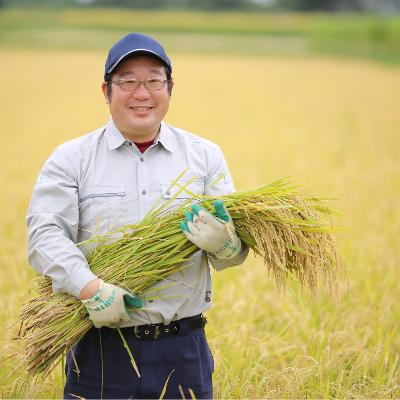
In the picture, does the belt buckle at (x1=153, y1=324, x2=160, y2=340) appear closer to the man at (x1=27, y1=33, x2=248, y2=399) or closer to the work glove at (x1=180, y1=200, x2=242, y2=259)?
the man at (x1=27, y1=33, x2=248, y2=399)

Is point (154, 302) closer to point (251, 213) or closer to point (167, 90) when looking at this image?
point (251, 213)

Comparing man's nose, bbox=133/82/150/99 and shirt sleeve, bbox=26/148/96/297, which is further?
man's nose, bbox=133/82/150/99

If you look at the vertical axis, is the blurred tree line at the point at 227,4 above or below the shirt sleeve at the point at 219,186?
above

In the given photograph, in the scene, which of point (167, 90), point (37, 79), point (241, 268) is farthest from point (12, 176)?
point (37, 79)

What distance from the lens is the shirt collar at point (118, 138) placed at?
2541mm

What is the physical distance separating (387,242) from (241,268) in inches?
52.5

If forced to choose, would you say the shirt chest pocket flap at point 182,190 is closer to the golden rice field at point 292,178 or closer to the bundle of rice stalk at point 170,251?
the bundle of rice stalk at point 170,251

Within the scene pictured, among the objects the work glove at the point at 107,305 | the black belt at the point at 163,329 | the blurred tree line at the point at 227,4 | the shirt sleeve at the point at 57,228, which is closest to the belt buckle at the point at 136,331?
the black belt at the point at 163,329

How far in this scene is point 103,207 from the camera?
2.53 meters

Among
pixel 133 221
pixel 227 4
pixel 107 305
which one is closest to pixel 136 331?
pixel 107 305

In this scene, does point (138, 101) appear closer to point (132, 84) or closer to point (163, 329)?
point (132, 84)

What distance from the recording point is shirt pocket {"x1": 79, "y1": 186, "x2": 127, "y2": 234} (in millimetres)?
2520

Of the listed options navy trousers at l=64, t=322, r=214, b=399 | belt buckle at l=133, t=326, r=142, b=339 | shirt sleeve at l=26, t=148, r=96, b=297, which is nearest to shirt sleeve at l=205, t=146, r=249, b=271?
navy trousers at l=64, t=322, r=214, b=399

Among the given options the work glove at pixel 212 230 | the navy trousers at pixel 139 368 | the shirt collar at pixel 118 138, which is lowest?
the navy trousers at pixel 139 368
